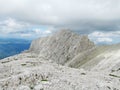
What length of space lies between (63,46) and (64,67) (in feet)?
293

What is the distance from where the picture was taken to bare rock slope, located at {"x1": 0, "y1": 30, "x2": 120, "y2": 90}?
49.2 m

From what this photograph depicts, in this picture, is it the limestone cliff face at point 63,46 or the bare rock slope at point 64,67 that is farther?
the limestone cliff face at point 63,46

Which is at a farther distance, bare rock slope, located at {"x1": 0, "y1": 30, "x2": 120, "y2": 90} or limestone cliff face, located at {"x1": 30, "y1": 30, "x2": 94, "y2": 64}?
limestone cliff face, located at {"x1": 30, "y1": 30, "x2": 94, "y2": 64}

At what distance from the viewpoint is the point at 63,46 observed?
159375 millimetres

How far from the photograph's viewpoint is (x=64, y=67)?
7031 centimetres

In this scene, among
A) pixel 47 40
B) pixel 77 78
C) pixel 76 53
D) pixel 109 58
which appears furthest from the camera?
pixel 47 40

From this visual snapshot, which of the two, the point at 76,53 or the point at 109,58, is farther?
the point at 76,53

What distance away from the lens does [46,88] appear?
4653 centimetres

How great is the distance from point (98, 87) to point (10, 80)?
15.8 meters

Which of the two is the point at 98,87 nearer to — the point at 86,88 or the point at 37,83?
the point at 86,88

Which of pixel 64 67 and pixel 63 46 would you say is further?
pixel 63 46

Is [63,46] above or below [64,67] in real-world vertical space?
above

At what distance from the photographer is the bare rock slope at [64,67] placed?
49156 millimetres

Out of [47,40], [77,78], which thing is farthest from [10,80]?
[47,40]
